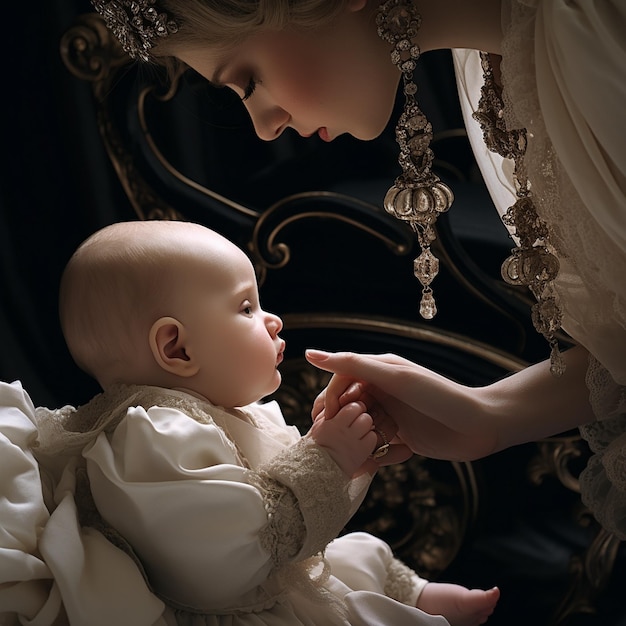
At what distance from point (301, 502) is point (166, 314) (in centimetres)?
30

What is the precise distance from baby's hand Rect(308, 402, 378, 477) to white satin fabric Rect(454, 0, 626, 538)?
29cm

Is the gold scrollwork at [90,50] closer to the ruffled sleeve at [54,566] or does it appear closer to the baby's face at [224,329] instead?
the baby's face at [224,329]

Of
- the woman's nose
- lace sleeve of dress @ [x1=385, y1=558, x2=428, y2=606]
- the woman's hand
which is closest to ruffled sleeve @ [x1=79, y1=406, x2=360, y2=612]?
the woman's hand

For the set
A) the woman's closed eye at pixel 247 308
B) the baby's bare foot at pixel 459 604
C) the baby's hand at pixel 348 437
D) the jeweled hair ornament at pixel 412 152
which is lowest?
the baby's bare foot at pixel 459 604

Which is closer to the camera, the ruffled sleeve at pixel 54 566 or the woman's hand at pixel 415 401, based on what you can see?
the ruffled sleeve at pixel 54 566

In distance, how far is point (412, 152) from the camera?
4.21 ft

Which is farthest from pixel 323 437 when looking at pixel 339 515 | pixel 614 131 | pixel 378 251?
pixel 378 251

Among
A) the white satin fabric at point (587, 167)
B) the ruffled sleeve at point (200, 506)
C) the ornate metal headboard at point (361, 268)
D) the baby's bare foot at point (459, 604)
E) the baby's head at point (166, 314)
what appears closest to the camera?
the white satin fabric at point (587, 167)

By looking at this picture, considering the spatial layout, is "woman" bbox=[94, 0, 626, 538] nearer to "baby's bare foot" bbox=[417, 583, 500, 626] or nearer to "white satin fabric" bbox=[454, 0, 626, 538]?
"white satin fabric" bbox=[454, 0, 626, 538]

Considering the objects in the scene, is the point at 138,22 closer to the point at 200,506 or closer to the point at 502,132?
the point at 502,132

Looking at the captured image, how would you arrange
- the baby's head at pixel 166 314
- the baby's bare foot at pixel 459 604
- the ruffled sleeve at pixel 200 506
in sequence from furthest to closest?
1. the baby's bare foot at pixel 459 604
2. the baby's head at pixel 166 314
3. the ruffled sleeve at pixel 200 506

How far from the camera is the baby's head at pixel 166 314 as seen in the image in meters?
1.29

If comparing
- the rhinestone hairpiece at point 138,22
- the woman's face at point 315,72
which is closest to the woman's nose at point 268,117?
the woman's face at point 315,72

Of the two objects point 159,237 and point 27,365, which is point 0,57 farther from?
point 159,237
